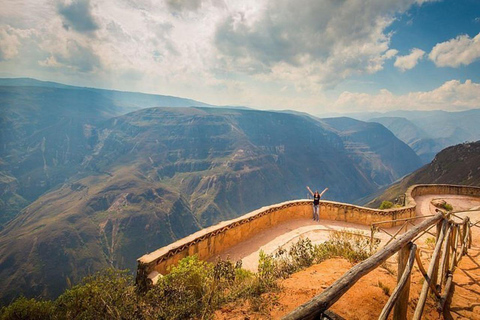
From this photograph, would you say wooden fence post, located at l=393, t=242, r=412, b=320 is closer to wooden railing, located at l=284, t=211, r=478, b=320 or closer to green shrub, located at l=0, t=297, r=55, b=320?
wooden railing, located at l=284, t=211, r=478, b=320

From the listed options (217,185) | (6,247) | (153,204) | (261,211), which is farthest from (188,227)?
(261,211)

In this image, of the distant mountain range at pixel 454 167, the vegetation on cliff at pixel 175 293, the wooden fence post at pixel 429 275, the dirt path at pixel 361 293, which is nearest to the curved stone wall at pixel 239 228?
the vegetation on cliff at pixel 175 293

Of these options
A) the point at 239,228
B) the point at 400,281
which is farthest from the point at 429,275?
the point at 239,228

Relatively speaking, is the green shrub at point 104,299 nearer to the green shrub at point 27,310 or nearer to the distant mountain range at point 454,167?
the green shrub at point 27,310

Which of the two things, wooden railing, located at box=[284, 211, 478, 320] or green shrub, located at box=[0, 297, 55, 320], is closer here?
wooden railing, located at box=[284, 211, 478, 320]

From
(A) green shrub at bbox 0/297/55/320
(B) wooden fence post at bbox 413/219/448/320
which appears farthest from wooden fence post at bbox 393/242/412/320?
(A) green shrub at bbox 0/297/55/320

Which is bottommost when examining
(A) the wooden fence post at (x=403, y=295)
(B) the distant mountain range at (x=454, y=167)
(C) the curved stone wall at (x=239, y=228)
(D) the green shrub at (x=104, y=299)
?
(B) the distant mountain range at (x=454, y=167)
